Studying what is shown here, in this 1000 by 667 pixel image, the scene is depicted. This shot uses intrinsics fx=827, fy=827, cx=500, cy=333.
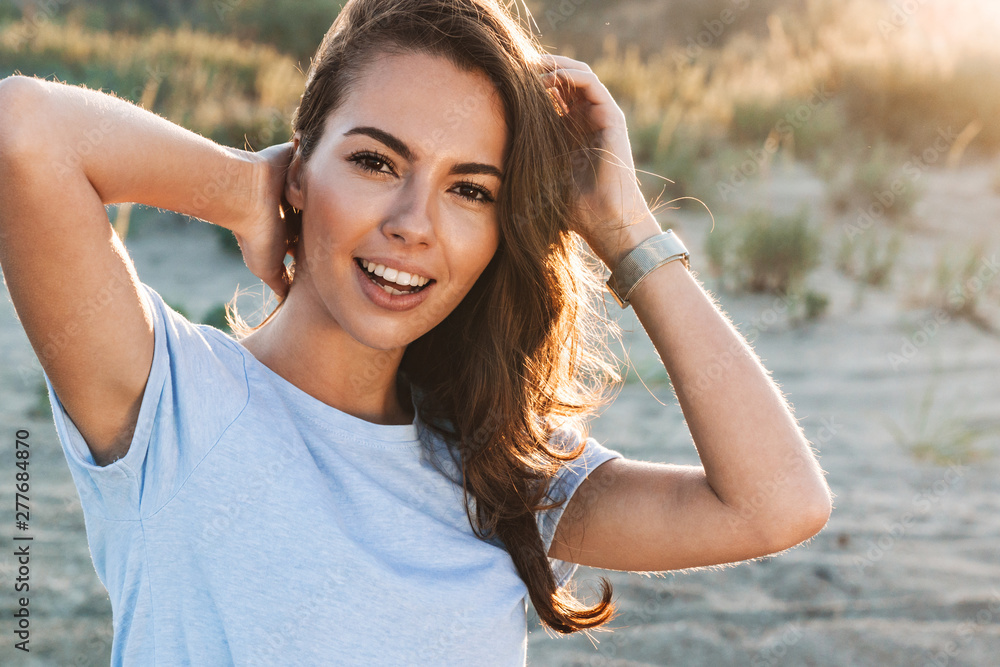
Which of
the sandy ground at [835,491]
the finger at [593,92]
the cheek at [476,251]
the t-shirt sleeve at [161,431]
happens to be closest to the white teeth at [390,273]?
the cheek at [476,251]

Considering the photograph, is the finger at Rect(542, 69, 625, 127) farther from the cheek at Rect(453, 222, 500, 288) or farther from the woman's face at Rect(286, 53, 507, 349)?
the cheek at Rect(453, 222, 500, 288)

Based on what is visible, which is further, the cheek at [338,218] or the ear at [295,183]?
the ear at [295,183]

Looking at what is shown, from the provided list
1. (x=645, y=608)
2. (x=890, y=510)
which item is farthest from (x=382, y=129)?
(x=890, y=510)

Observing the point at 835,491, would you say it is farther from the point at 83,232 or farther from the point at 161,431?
the point at 83,232

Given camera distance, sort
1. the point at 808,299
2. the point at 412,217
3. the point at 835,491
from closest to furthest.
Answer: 1. the point at 412,217
2. the point at 835,491
3. the point at 808,299

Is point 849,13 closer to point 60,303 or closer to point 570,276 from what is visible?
point 570,276

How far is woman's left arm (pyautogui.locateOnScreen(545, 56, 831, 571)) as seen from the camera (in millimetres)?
1830

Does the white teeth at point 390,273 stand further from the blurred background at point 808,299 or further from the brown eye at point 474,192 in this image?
the blurred background at point 808,299

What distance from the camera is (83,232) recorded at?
4.26 feet

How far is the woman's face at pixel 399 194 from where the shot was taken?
1753 mm

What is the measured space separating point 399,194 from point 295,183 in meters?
0.29

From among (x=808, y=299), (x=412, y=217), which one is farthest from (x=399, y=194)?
(x=808, y=299)

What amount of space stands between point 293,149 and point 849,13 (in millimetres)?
18118

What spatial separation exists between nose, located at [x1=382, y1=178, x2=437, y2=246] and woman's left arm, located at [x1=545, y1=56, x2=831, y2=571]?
19.1 inches
